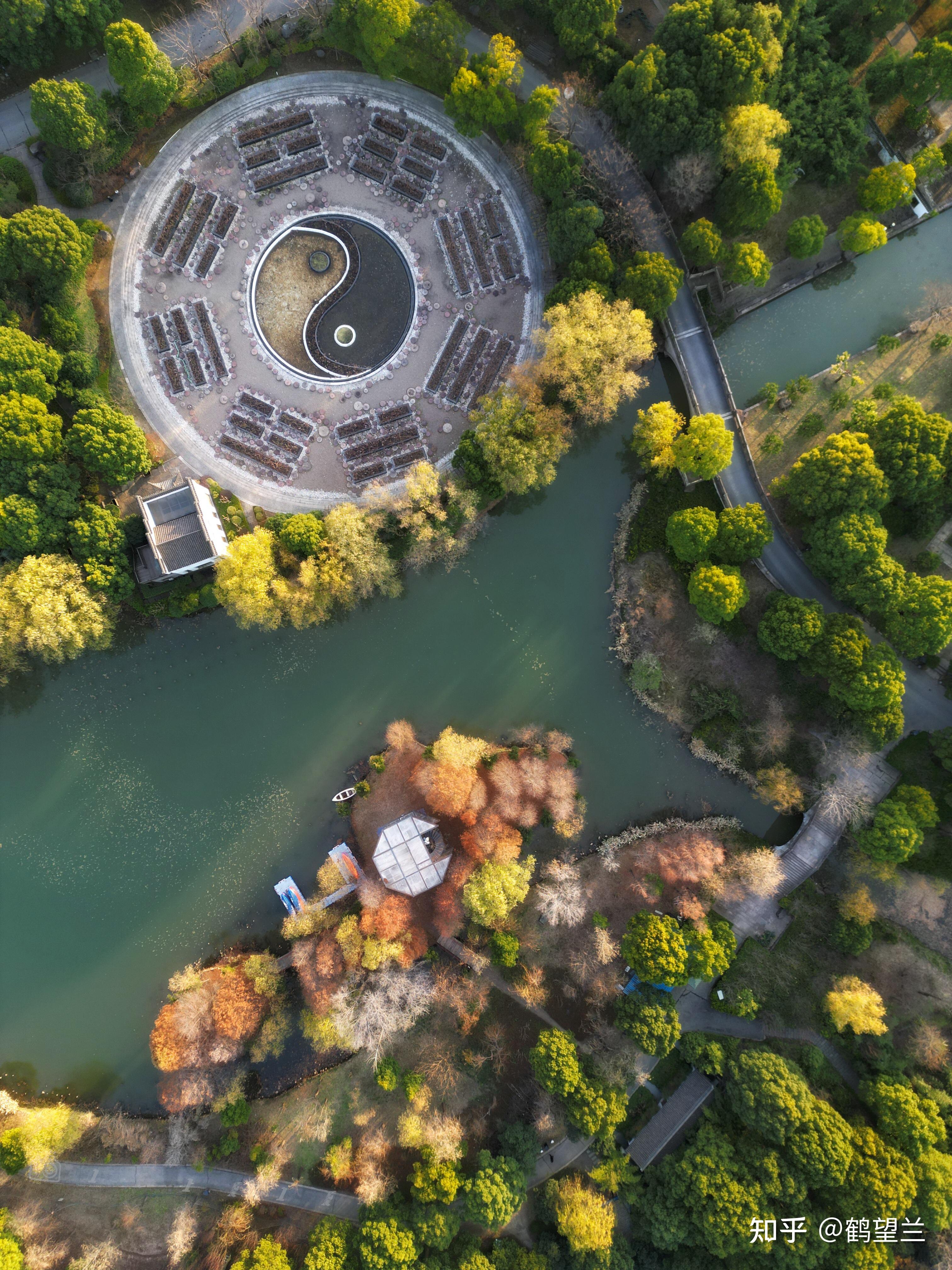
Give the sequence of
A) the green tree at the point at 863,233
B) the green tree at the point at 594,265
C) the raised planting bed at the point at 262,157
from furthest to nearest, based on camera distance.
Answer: the raised planting bed at the point at 262,157
the green tree at the point at 863,233
the green tree at the point at 594,265

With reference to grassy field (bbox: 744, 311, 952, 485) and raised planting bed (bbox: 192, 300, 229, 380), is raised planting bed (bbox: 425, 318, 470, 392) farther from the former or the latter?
grassy field (bbox: 744, 311, 952, 485)

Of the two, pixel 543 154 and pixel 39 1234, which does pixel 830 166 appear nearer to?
pixel 543 154

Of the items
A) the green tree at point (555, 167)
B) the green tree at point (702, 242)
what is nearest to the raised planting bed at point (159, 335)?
the green tree at point (555, 167)

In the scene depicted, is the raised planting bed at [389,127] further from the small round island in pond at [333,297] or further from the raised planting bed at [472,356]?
the raised planting bed at [472,356]

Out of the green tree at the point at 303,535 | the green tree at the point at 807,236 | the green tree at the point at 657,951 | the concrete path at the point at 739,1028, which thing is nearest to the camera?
the green tree at the point at 657,951

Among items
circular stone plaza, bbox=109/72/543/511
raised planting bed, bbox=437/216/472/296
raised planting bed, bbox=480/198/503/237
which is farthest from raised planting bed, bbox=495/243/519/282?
raised planting bed, bbox=437/216/472/296
